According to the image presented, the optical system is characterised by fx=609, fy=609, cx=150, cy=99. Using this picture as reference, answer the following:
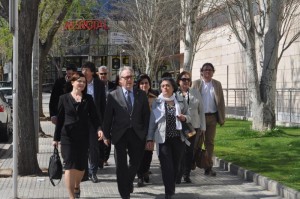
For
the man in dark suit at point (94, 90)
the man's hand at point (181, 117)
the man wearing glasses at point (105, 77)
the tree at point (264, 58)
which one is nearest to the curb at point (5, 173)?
the man in dark suit at point (94, 90)

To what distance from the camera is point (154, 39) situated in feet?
127

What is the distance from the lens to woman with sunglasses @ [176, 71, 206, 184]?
10.5 meters

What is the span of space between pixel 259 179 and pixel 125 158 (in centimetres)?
280

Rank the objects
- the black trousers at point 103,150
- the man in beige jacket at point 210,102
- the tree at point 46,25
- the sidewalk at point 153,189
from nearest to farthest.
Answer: the sidewalk at point 153,189
the man in beige jacket at point 210,102
the black trousers at point 103,150
the tree at point 46,25

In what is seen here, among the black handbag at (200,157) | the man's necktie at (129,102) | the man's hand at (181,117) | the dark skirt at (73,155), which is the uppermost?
the man's necktie at (129,102)

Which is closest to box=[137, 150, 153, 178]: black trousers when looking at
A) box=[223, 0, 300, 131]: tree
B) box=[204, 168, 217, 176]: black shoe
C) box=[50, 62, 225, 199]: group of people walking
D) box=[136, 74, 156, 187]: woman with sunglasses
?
box=[136, 74, 156, 187]: woman with sunglasses

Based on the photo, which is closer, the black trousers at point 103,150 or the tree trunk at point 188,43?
the black trousers at point 103,150

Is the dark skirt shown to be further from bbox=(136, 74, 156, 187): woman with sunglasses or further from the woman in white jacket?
bbox=(136, 74, 156, 187): woman with sunglasses

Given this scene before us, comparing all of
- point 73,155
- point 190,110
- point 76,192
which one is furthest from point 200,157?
point 73,155

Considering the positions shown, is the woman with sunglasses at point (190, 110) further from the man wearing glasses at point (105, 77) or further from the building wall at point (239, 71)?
the building wall at point (239, 71)

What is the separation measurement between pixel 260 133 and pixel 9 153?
7.01m

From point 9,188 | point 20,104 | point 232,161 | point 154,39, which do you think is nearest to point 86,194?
point 9,188

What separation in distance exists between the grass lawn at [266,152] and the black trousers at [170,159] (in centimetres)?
185

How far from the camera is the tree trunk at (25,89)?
11.0 m
